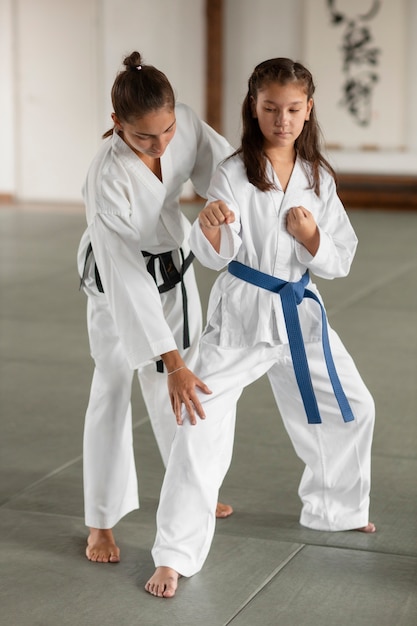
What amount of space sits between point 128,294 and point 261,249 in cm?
34

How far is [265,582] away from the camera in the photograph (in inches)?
98.7

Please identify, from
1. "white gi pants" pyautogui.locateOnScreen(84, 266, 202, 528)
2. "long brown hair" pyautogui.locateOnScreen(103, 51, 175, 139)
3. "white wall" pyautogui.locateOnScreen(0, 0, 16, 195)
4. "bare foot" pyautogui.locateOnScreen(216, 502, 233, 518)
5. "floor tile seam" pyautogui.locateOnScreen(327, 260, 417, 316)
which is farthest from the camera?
"white wall" pyautogui.locateOnScreen(0, 0, 16, 195)

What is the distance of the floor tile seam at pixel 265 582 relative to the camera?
7.70 ft

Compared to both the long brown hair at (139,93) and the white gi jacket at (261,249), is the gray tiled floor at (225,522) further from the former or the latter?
the long brown hair at (139,93)

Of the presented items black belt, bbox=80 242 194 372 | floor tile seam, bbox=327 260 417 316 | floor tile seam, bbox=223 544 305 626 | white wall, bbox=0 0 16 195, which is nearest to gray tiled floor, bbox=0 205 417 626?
floor tile seam, bbox=223 544 305 626

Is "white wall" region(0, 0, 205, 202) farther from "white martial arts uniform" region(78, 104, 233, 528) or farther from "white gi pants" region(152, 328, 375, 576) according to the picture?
"white gi pants" region(152, 328, 375, 576)

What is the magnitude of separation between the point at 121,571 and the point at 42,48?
31.1 feet

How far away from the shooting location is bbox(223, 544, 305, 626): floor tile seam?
235 cm

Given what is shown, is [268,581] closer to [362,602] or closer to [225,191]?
[362,602]

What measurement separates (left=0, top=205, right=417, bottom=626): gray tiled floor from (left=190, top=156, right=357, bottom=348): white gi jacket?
1.94ft

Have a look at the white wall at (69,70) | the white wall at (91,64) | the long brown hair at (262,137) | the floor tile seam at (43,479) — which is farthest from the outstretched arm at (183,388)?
the white wall at (69,70)

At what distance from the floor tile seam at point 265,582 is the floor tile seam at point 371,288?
314 cm

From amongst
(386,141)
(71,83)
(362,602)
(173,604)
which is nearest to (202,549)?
(173,604)

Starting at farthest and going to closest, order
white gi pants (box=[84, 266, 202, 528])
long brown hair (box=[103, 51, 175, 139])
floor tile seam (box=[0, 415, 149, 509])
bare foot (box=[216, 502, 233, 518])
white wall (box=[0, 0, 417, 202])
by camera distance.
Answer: white wall (box=[0, 0, 417, 202]) < floor tile seam (box=[0, 415, 149, 509]) < bare foot (box=[216, 502, 233, 518]) < white gi pants (box=[84, 266, 202, 528]) < long brown hair (box=[103, 51, 175, 139])
